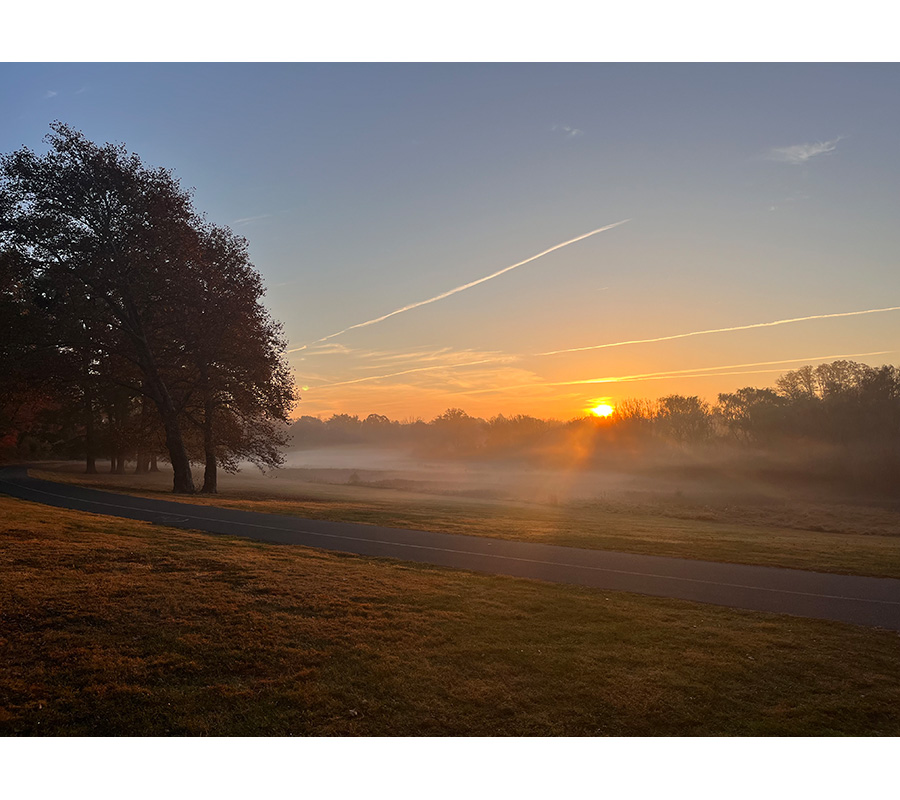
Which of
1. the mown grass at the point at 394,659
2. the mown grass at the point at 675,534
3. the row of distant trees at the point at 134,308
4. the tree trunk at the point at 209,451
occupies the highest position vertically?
the row of distant trees at the point at 134,308

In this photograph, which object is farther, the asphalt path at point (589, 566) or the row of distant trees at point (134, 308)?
the row of distant trees at point (134, 308)

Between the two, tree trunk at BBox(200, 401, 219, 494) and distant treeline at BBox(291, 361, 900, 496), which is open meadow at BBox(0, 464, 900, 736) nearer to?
tree trunk at BBox(200, 401, 219, 494)

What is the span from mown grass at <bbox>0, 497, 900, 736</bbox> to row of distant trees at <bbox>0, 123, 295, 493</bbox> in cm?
1843

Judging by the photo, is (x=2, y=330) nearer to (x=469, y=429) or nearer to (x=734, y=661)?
(x=734, y=661)

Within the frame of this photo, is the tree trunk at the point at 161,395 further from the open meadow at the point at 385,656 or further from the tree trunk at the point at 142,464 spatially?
the tree trunk at the point at 142,464

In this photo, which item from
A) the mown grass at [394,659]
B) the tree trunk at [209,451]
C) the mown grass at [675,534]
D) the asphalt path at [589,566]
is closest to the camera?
the mown grass at [394,659]

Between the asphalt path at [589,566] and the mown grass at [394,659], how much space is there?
1.11 m

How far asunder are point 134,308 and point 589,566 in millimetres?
23710

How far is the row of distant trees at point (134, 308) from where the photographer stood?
83.4 ft

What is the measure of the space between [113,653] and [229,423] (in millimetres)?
25725

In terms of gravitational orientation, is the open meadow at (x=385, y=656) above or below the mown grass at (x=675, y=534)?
above

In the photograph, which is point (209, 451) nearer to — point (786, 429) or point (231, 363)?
point (231, 363)

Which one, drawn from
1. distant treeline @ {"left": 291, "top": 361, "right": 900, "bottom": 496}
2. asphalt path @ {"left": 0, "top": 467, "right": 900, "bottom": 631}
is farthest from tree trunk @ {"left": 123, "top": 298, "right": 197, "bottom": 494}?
distant treeline @ {"left": 291, "top": 361, "right": 900, "bottom": 496}

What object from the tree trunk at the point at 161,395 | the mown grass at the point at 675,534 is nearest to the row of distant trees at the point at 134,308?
the tree trunk at the point at 161,395
